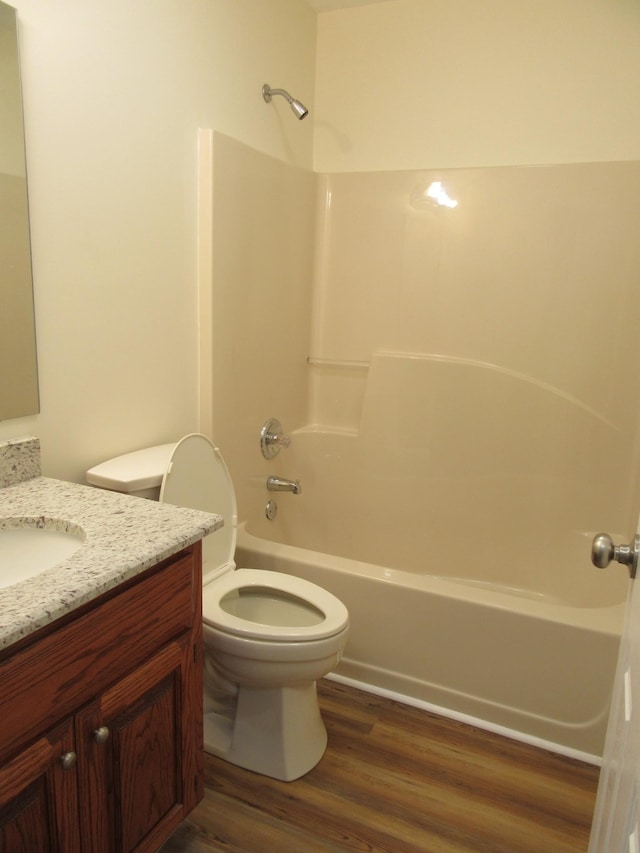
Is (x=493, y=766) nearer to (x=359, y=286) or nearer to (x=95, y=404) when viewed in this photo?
(x=95, y=404)

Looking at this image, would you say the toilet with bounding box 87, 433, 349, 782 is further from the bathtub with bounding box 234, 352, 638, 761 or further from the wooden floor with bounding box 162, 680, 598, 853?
the bathtub with bounding box 234, 352, 638, 761

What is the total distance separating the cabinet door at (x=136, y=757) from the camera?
38.5 inches

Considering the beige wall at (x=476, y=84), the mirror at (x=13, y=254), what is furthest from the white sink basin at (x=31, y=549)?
the beige wall at (x=476, y=84)

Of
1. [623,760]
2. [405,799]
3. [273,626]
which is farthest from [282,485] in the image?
[623,760]

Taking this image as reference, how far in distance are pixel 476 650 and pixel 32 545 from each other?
1.31 meters

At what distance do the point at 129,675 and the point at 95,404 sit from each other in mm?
743

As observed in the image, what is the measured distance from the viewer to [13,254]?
4.12ft

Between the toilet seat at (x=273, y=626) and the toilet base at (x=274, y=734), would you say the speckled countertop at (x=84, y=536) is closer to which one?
the toilet seat at (x=273, y=626)

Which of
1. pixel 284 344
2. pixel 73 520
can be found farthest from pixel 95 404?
pixel 284 344

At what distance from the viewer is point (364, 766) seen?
5.41ft

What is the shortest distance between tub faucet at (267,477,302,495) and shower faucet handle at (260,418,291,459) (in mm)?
100

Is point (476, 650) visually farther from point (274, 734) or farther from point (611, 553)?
point (611, 553)

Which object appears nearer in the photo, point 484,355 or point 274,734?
point 274,734

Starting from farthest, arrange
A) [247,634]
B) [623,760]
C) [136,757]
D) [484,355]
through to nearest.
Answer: [484,355], [247,634], [136,757], [623,760]
